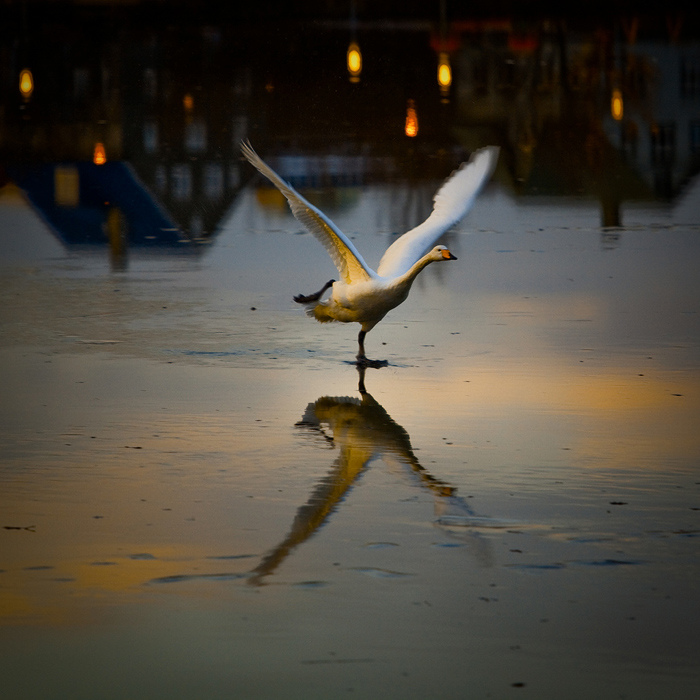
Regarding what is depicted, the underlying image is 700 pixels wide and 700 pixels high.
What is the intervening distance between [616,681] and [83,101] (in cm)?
2820

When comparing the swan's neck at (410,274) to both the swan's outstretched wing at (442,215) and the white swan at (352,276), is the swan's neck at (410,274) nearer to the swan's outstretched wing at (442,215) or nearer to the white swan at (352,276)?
the white swan at (352,276)

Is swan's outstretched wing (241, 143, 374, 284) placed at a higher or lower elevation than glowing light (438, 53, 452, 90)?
lower

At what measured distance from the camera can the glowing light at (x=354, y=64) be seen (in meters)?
37.3

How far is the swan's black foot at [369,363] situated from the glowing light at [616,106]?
61.7 feet

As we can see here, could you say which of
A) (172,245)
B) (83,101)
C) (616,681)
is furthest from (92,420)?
(83,101)

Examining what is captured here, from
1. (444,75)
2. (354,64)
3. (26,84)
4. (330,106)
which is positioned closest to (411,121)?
(330,106)

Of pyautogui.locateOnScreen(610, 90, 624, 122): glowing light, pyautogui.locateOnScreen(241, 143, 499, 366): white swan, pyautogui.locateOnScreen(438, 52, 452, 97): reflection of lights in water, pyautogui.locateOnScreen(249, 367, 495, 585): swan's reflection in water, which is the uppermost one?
pyautogui.locateOnScreen(438, 52, 452, 97): reflection of lights in water

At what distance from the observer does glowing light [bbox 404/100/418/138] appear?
2814cm

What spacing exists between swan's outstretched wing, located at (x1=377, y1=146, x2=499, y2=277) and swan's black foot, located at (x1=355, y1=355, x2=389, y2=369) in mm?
886

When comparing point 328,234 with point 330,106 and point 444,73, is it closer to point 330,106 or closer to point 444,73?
point 330,106

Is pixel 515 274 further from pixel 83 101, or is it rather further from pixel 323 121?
pixel 83 101

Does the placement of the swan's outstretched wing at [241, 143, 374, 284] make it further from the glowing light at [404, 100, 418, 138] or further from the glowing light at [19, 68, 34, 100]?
the glowing light at [19, 68, 34, 100]

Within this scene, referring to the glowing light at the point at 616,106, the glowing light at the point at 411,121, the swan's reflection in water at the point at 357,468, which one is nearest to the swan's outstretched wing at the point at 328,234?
the swan's reflection in water at the point at 357,468

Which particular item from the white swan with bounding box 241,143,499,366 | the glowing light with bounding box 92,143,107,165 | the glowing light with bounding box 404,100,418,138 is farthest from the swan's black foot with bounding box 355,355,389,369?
the glowing light with bounding box 404,100,418,138
